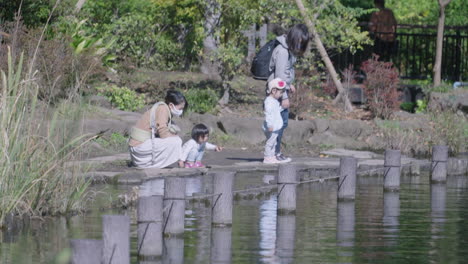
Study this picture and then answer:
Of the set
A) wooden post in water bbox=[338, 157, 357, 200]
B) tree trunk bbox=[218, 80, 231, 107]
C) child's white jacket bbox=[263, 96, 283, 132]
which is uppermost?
tree trunk bbox=[218, 80, 231, 107]

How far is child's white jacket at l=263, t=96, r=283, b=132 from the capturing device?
12.7m

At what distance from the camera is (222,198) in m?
8.97

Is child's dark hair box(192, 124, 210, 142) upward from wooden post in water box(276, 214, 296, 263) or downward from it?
upward

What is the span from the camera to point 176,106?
40.4 ft

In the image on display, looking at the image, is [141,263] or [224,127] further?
[224,127]

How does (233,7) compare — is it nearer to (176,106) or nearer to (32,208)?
(176,106)

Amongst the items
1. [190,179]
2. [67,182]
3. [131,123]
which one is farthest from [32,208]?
[131,123]

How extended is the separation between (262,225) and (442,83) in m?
13.0

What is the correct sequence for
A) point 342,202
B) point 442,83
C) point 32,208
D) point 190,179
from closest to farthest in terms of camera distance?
1. point 32,208
2. point 342,202
3. point 190,179
4. point 442,83

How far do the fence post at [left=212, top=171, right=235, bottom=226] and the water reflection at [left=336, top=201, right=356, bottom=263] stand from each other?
102 centimetres

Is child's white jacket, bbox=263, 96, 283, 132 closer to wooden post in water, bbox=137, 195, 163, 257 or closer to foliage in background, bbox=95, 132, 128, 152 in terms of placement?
foliage in background, bbox=95, 132, 128, 152

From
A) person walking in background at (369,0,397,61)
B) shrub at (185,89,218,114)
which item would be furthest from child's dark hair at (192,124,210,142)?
person walking in background at (369,0,397,61)

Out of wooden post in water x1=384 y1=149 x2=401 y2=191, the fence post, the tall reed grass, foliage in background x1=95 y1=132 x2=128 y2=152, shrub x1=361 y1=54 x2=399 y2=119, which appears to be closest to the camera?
the tall reed grass

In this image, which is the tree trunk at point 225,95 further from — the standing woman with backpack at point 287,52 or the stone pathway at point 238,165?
the standing woman with backpack at point 287,52
